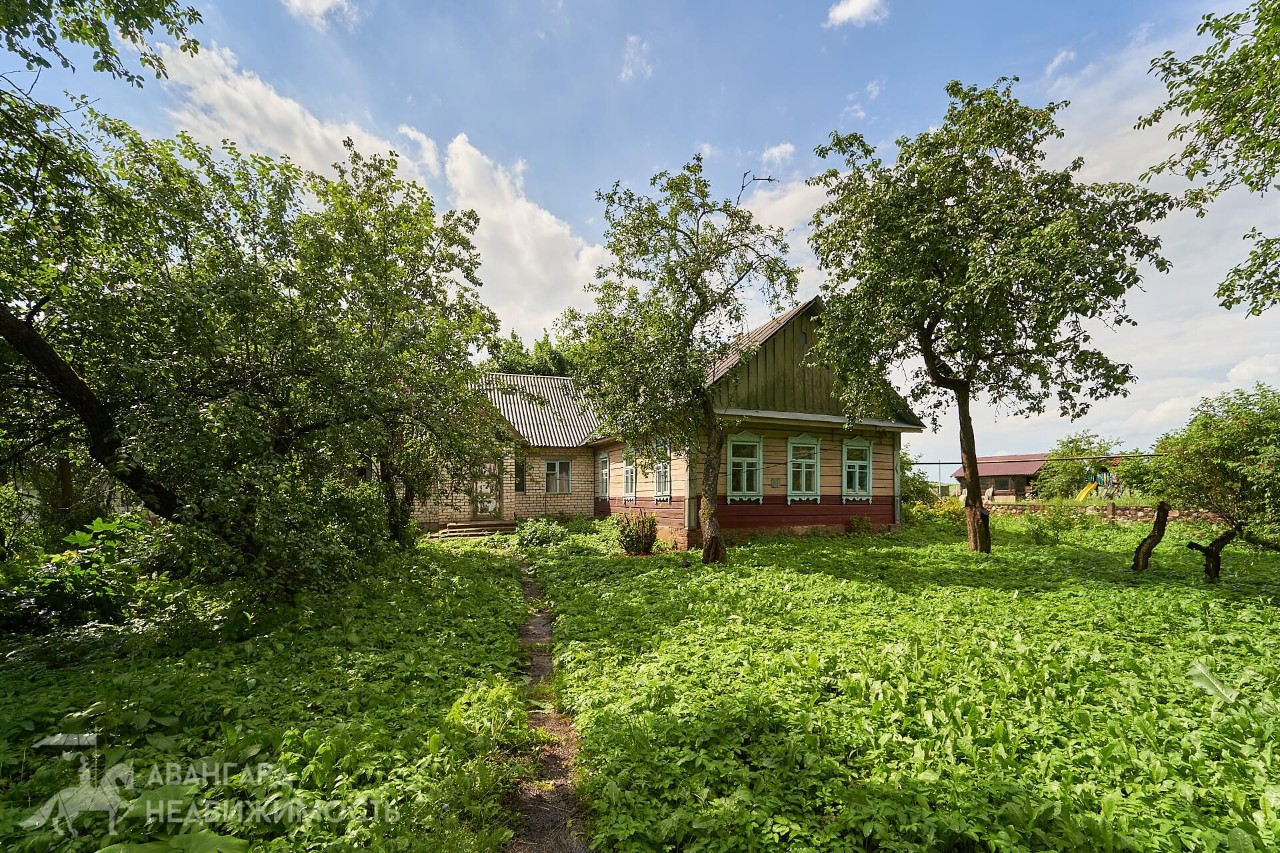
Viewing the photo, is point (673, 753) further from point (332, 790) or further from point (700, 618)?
point (700, 618)

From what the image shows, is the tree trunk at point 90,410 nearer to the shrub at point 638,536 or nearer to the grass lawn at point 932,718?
the grass lawn at point 932,718

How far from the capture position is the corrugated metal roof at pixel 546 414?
2075 cm

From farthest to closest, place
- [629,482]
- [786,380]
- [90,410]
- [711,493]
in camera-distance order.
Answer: [629,482] → [786,380] → [711,493] → [90,410]

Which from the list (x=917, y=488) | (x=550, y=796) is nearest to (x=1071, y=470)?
(x=917, y=488)

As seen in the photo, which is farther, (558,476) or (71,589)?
(558,476)

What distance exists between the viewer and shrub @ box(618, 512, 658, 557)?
524 inches

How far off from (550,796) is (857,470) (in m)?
15.1

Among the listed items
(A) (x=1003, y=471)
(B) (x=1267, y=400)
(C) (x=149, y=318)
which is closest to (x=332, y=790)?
(C) (x=149, y=318)

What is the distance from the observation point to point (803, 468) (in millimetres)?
15609

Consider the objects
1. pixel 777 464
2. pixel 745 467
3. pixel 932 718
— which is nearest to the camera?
pixel 932 718

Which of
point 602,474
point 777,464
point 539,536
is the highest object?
point 777,464

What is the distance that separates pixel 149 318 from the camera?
6.00 m

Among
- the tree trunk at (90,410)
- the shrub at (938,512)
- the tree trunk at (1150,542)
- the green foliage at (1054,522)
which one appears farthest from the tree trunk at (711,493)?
the shrub at (938,512)

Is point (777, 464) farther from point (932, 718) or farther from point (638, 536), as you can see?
point (932, 718)
